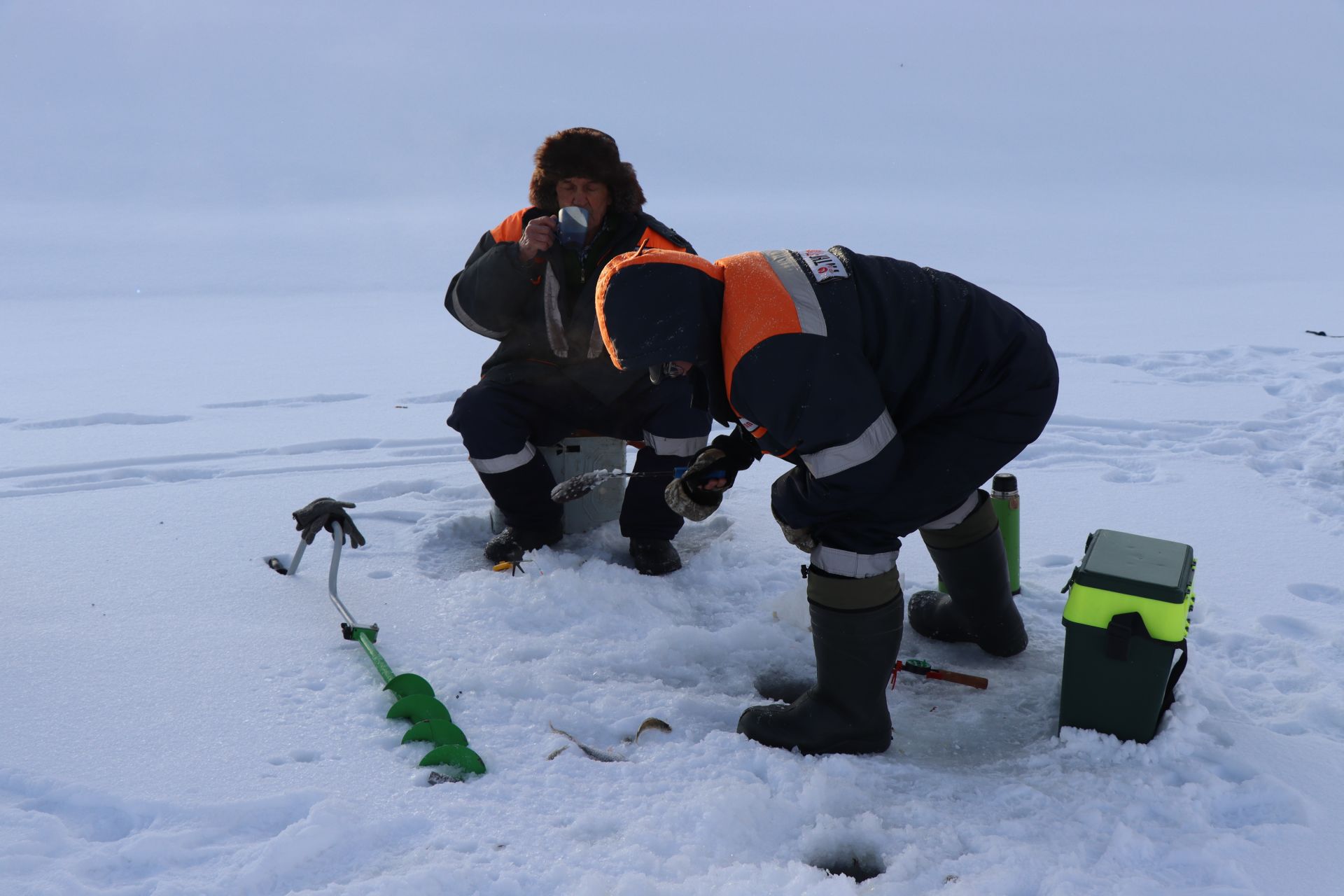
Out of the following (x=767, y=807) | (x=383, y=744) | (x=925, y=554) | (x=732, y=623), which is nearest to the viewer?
(x=767, y=807)

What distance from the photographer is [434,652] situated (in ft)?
8.64

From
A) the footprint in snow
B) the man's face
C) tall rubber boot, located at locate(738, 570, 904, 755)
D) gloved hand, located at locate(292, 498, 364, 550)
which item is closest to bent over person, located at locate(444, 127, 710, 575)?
the man's face

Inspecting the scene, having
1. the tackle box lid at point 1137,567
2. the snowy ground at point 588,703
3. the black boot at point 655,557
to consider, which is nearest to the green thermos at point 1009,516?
the snowy ground at point 588,703

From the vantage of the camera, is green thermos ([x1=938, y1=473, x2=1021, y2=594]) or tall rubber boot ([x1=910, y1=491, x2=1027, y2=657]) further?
green thermos ([x1=938, y1=473, x2=1021, y2=594])

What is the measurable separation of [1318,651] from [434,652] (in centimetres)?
229

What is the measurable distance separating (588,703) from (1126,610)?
122 cm

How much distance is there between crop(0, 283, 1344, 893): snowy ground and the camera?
184 centimetres

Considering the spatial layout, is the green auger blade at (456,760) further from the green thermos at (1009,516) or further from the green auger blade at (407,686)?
the green thermos at (1009,516)

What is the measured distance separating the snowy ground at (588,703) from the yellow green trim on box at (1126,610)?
0.27m

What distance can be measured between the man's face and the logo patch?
1218mm

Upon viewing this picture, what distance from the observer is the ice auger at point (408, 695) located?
6.87ft

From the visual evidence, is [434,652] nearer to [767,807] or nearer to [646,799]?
[646,799]

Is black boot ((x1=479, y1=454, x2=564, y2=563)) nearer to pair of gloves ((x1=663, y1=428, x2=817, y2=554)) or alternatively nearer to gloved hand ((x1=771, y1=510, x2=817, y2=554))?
pair of gloves ((x1=663, y1=428, x2=817, y2=554))

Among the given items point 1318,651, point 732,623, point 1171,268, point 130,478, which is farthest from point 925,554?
point 1171,268
